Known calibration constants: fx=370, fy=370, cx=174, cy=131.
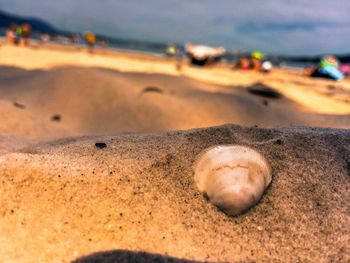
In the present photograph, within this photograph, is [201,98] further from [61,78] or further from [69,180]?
[69,180]

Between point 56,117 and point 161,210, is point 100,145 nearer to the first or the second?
point 161,210

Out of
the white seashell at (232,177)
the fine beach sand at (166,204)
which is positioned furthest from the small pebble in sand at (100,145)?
the white seashell at (232,177)

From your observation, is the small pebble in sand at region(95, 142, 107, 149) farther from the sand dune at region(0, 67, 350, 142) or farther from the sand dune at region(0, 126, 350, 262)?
the sand dune at region(0, 67, 350, 142)

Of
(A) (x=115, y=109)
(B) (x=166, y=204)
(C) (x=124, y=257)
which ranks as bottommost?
(A) (x=115, y=109)

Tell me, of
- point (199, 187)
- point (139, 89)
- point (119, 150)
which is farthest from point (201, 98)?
point (199, 187)

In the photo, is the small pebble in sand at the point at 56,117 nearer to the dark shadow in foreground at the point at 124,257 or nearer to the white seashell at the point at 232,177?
the white seashell at the point at 232,177

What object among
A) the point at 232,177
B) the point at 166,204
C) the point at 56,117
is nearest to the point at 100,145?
the point at 166,204
